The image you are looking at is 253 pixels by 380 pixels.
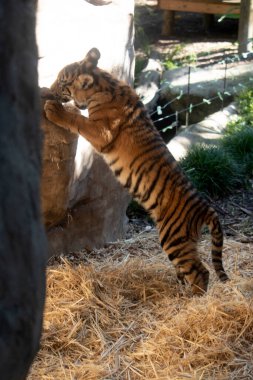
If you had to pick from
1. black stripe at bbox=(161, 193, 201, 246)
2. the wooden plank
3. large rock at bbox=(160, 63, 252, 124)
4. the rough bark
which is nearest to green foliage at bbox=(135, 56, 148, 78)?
large rock at bbox=(160, 63, 252, 124)

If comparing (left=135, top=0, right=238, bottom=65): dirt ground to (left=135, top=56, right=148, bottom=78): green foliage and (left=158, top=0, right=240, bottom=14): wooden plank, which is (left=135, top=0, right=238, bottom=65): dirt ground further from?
(left=158, top=0, right=240, bottom=14): wooden plank

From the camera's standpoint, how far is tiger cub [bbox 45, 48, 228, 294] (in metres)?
4.89

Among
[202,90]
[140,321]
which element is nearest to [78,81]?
[140,321]

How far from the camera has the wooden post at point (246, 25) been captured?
1261cm

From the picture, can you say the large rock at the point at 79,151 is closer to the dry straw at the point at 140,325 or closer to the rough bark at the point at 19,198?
the dry straw at the point at 140,325

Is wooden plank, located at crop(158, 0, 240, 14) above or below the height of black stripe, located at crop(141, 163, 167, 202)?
above

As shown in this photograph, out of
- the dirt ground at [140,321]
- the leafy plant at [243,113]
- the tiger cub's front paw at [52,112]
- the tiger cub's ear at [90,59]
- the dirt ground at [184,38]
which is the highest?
the tiger cub's ear at [90,59]

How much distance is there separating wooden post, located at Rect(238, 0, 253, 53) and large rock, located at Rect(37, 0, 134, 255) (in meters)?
7.21

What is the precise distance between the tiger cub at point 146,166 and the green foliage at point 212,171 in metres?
2.51

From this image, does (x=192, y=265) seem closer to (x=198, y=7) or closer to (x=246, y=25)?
(x=246, y=25)

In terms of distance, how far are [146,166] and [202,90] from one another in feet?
19.6

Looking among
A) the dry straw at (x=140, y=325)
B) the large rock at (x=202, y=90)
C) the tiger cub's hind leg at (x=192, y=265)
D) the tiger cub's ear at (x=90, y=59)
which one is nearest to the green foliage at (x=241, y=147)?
the large rock at (x=202, y=90)

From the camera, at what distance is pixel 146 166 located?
5.02 m

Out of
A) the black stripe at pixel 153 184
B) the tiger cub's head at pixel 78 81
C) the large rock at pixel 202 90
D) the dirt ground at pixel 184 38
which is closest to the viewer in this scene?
the tiger cub's head at pixel 78 81
